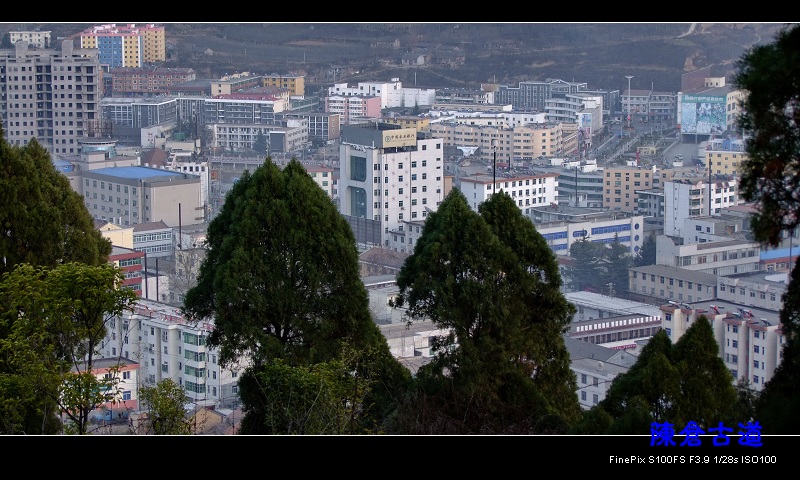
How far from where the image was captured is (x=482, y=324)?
2.57 metres

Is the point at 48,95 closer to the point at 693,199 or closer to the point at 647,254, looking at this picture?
the point at 647,254

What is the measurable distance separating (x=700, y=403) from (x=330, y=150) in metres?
5.41

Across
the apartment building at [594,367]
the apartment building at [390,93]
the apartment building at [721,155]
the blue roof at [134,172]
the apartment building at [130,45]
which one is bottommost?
the apartment building at [594,367]

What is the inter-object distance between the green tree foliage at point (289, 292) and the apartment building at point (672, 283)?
8.58 ft

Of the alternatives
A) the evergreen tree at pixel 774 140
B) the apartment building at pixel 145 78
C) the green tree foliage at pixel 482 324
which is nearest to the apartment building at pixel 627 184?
the apartment building at pixel 145 78

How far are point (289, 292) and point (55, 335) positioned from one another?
0.47 metres

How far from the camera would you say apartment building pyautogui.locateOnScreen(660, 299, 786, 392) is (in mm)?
3971

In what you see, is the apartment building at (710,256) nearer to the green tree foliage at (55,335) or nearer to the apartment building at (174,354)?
the apartment building at (174,354)

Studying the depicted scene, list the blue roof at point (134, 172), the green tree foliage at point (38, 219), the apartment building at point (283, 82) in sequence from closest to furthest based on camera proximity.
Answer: the green tree foliage at point (38, 219), the blue roof at point (134, 172), the apartment building at point (283, 82)

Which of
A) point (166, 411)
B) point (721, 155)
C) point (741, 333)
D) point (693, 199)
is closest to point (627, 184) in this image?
point (693, 199)

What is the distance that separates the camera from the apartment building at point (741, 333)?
13.0 feet

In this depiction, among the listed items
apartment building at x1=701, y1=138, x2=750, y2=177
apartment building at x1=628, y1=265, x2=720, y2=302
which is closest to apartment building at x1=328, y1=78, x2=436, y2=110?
apartment building at x1=701, y1=138, x2=750, y2=177

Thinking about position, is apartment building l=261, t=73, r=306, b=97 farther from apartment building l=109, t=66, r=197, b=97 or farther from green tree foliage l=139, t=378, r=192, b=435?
green tree foliage l=139, t=378, r=192, b=435
